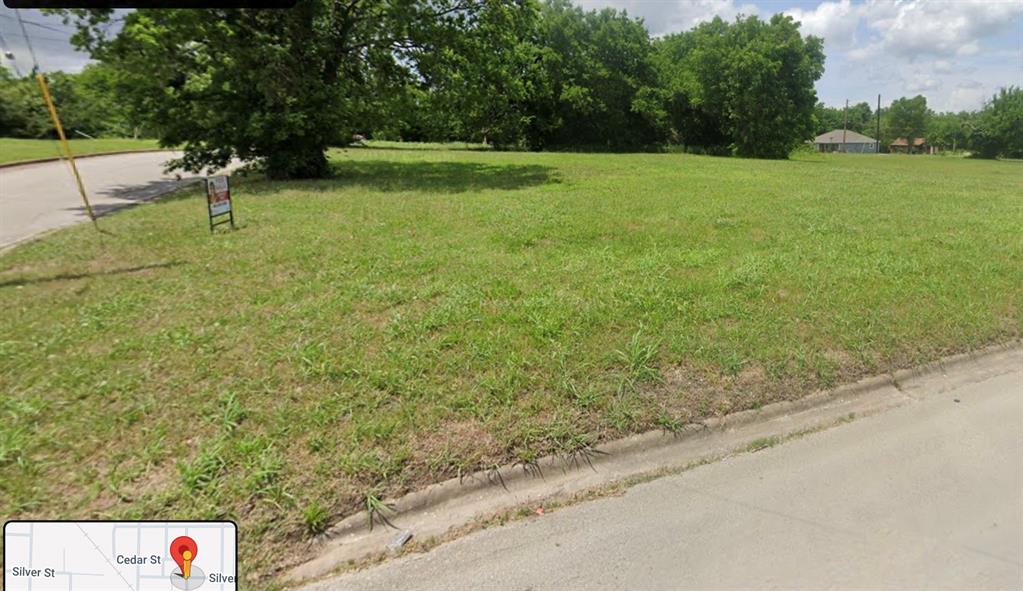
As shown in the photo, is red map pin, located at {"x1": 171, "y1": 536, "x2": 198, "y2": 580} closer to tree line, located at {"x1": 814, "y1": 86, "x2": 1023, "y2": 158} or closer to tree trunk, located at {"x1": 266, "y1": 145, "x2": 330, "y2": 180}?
tree trunk, located at {"x1": 266, "y1": 145, "x2": 330, "y2": 180}

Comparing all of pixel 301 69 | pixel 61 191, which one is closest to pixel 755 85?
pixel 301 69

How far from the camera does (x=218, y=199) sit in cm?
710

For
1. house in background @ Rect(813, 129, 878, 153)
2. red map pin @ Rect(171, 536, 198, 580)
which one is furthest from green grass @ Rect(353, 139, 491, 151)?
house in background @ Rect(813, 129, 878, 153)

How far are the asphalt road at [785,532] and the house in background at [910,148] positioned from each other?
9744 centimetres

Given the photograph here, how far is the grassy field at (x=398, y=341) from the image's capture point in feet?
7.99

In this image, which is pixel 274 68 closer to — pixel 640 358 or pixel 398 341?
pixel 398 341

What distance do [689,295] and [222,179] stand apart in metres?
6.63

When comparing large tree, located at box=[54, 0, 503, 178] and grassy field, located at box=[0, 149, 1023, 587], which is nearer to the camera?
grassy field, located at box=[0, 149, 1023, 587]

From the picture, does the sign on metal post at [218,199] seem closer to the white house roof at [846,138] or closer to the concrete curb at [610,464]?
the concrete curb at [610,464]

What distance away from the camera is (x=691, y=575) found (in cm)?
199

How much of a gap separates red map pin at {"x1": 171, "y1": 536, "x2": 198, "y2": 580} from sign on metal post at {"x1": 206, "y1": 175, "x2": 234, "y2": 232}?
6.14m

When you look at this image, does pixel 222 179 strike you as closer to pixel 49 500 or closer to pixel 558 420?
pixel 49 500

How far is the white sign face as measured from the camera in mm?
6849

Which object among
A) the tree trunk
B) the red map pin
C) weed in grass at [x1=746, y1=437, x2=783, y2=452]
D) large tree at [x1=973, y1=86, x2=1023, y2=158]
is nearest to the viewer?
the red map pin
